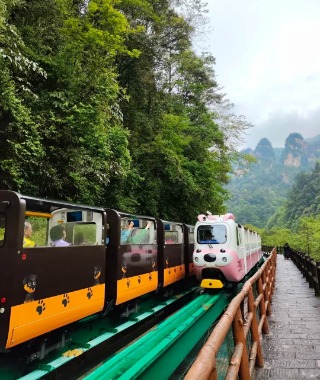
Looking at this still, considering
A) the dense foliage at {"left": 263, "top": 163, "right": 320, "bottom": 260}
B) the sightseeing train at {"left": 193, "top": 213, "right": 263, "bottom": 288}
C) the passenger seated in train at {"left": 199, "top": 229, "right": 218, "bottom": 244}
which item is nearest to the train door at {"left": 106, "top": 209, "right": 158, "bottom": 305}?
A: the sightseeing train at {"left": 193, "top": 213, "right": 263, "bottom": 288}

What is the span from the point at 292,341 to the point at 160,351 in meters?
2.24

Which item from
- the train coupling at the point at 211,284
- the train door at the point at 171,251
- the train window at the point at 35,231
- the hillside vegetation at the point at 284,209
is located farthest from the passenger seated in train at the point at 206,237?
the hillside vegetation at the point at 284,209

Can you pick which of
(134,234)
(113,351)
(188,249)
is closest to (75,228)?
(134,234)

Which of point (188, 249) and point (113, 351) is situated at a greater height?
point (188, 249)

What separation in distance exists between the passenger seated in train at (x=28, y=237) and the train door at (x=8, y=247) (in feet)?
1.12

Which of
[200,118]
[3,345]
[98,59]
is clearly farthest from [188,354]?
[200,118]

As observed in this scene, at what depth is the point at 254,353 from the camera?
4.53 m

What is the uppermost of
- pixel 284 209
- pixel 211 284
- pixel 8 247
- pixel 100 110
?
pixel 284 209

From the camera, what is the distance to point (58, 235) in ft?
20.5

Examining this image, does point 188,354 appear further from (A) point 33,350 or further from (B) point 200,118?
(B) point 200,118

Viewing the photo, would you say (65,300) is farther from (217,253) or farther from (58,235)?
(217,253)

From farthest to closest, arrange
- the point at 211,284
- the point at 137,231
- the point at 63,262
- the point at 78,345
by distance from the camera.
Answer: the point at 211,284
the point at 137,231
the point at 78,345
the point at 63,262

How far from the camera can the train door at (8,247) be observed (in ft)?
14.5

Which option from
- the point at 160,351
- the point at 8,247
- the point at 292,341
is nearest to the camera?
the point at 8,247
